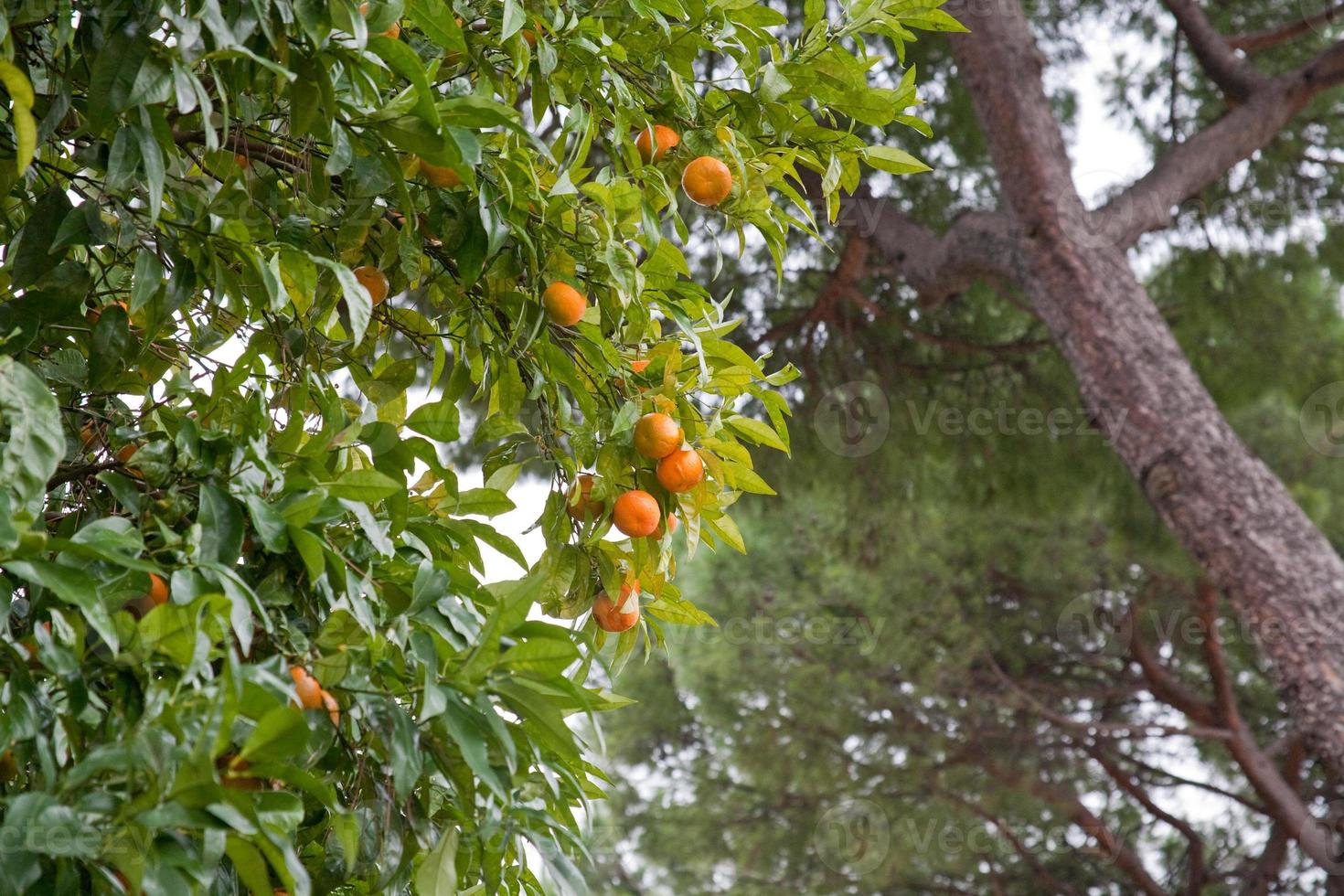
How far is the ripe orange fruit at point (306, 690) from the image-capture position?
675mm

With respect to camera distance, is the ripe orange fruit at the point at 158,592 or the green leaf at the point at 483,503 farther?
the green leaf at the point at 483,503

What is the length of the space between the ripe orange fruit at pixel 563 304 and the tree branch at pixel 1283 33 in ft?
11.6

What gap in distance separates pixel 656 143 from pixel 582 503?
297 mm

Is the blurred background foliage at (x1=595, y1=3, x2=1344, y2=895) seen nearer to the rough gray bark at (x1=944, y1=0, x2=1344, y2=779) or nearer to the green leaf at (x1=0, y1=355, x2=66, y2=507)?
the rough gray bark at (x1=944, y1=0, x2=1344, y2=779)

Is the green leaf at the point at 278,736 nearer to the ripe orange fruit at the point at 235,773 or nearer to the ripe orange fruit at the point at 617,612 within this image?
the ripe orange fruit at the point at 235,773

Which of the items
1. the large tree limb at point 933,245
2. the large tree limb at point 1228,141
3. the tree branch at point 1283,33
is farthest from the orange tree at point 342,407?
the tree branch at point 1283,33

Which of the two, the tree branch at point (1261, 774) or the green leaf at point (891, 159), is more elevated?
the tree branch at point (1261, 774)

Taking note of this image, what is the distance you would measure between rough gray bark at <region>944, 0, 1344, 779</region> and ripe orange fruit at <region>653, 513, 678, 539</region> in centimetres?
199

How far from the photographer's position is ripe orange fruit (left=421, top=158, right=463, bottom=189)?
0.86 metres

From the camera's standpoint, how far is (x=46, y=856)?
590mm

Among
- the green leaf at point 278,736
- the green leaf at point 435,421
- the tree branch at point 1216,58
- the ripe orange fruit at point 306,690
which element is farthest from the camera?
the tree branch at point 1216,58

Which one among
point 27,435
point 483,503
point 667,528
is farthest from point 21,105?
point 667,528

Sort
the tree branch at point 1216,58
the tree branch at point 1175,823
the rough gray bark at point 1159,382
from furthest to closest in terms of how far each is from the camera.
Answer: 1. the tree branch at point 1175,823
2. the tree branch at point 1216,58
3. the rough gray bark at point 1159,382

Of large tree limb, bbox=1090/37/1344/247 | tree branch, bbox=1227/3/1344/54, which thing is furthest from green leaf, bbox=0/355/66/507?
tree branch, bbox=1227/3/1344/54
